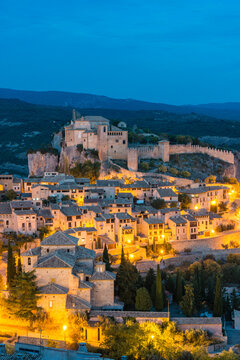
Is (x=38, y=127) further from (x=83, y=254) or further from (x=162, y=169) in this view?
(x=83, y=254)

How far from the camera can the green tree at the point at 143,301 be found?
80.1 feet

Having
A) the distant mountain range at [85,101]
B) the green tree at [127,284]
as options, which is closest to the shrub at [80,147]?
the green tree at [127,284]

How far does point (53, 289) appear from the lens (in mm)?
22703

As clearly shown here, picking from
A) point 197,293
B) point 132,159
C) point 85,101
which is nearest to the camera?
point 197,293

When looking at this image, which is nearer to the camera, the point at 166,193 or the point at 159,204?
the point at 159,204

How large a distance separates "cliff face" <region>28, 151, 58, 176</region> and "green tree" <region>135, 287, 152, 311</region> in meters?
26.0

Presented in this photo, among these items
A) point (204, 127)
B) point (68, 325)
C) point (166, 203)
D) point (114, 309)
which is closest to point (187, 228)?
point (166, 203)

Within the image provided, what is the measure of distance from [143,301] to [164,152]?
27.5m

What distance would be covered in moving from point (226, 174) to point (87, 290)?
1249 inches

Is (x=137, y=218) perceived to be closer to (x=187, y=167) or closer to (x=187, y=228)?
(x=187, y=228)

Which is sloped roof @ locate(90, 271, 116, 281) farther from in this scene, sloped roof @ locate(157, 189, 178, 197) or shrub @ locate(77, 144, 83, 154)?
shrub @ locate(77, 144, 83, 154)

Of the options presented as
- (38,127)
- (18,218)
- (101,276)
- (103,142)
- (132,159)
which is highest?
(38,127)

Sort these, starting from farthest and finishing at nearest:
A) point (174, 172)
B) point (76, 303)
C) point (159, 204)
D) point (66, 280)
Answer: point (174, 172) → point (159, 204) → point (66, 280) → point (76, 303)

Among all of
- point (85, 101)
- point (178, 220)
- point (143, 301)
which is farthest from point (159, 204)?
point (85, 101)
